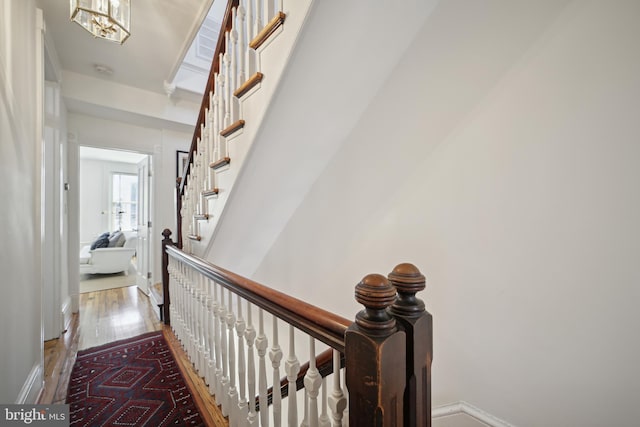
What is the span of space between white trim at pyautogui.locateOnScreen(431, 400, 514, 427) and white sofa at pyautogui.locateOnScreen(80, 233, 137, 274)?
18.2 ft

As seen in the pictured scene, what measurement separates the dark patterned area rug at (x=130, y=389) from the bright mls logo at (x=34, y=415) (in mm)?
60

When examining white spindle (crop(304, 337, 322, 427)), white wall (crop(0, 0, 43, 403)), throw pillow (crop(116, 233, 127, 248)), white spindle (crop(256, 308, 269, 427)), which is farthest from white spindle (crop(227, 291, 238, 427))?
throw pillow (crop(116, 233, 127, 248))

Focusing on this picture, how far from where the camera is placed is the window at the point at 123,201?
6840 millimetres

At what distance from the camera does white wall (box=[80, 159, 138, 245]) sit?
6.52m

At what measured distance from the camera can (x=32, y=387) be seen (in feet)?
5.12

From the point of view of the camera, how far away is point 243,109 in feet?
4.17

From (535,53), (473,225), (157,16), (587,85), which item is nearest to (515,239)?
(473,225)

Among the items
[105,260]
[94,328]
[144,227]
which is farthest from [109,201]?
[94,328]

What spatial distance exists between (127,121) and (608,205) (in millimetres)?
4423

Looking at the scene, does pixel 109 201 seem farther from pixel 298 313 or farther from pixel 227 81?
pixel 298 313

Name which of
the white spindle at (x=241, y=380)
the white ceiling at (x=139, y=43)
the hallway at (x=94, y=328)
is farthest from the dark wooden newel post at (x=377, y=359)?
the white ceiling at (x=139, y=43)

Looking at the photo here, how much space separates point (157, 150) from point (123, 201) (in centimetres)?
444

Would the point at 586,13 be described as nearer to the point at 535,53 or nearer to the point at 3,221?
the point at 535,53

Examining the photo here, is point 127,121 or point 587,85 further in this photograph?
point 127,121
